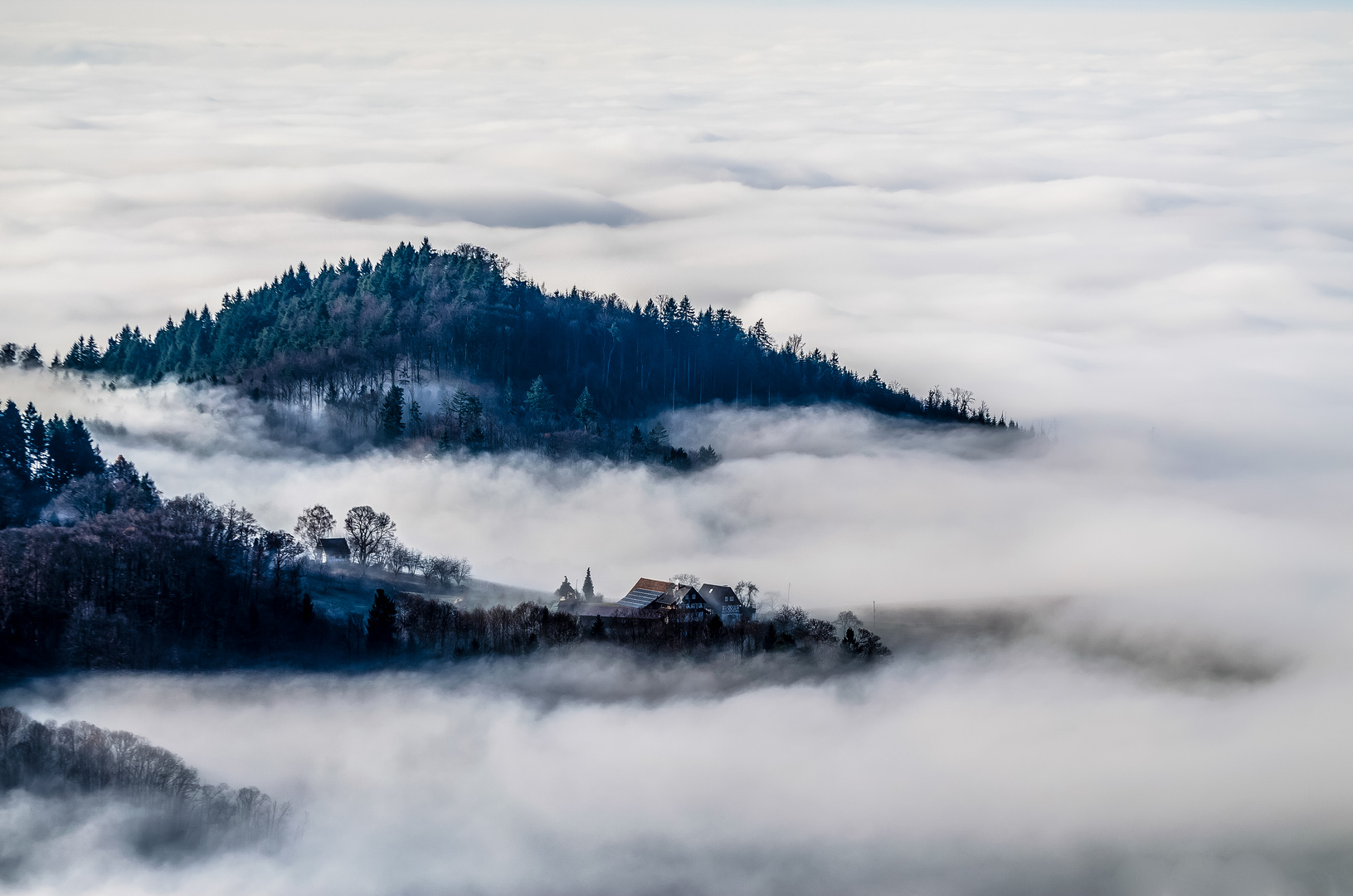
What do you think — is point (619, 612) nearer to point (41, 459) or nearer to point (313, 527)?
point (313, 527)

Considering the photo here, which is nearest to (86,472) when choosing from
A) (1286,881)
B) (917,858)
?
(917,858)

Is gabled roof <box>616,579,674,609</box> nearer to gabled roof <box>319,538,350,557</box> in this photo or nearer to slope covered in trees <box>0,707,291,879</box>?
gabled roof <box>319,538,350,557</box>

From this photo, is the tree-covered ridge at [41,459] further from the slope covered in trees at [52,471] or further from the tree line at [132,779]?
the tree line at [132,779]

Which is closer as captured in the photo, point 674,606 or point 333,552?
point 674,606

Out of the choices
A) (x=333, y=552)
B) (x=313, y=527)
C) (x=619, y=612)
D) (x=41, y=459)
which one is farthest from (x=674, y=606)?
(x=41, y=459)

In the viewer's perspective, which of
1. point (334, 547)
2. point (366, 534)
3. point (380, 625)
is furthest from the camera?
point (366, 534)

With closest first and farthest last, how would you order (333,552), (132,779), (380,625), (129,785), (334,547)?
(129,785) < (132,779) < (380,625) < (333,552) < (334,547)

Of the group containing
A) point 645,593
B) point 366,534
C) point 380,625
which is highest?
point 366,534

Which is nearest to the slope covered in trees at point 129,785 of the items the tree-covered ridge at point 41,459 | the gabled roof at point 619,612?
the tree-covered ridge at point 41,459

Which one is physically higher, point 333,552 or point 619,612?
point 333,552
